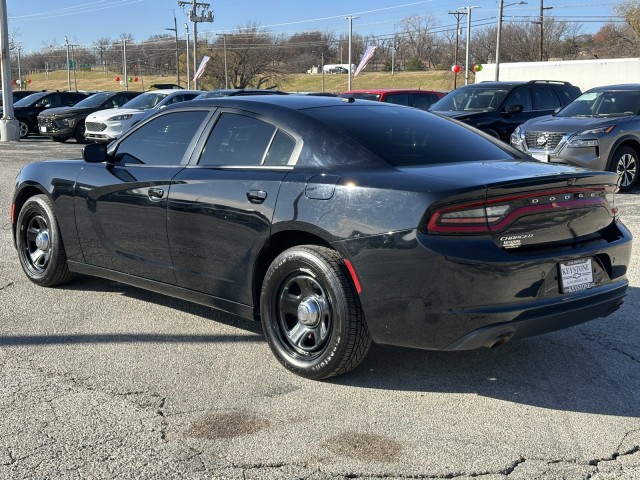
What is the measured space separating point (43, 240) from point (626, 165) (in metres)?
9.00

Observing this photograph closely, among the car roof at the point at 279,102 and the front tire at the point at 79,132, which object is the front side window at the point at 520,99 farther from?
the front tire at the point at 79,132

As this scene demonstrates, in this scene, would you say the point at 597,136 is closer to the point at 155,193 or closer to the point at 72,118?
the point at 155,193

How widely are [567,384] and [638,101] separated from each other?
968 centimetres

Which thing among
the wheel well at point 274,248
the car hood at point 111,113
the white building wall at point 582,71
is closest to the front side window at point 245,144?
the wheel well at point 274,248

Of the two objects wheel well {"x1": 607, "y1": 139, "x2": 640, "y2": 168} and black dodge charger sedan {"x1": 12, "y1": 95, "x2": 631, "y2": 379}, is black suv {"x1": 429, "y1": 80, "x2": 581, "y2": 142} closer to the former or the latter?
wheel well {"x1": 607, "y1": 139, "x2": 640, "y2": 168}

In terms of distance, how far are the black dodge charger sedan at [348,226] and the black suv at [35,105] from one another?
24549 millimetres

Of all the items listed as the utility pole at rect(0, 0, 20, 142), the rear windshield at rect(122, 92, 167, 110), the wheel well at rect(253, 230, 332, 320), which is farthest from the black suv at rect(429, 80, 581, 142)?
the utility pole at rect(0, 0, 20, 142)

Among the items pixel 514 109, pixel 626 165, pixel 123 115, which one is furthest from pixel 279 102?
pixel 123 115

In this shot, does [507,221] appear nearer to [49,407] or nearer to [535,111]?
[49,407]

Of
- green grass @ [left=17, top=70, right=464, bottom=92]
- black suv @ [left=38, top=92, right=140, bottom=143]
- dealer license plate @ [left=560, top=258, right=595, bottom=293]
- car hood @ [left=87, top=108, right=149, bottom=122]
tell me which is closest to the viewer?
dealer license plate @ [left=560, top=258, right=595, bottom=293]

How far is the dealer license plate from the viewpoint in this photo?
14.0 feet

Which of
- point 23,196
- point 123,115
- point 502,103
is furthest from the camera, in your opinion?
point 123,115

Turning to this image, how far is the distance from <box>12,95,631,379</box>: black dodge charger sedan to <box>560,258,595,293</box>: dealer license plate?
11 mm

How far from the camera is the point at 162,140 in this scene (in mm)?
5746
